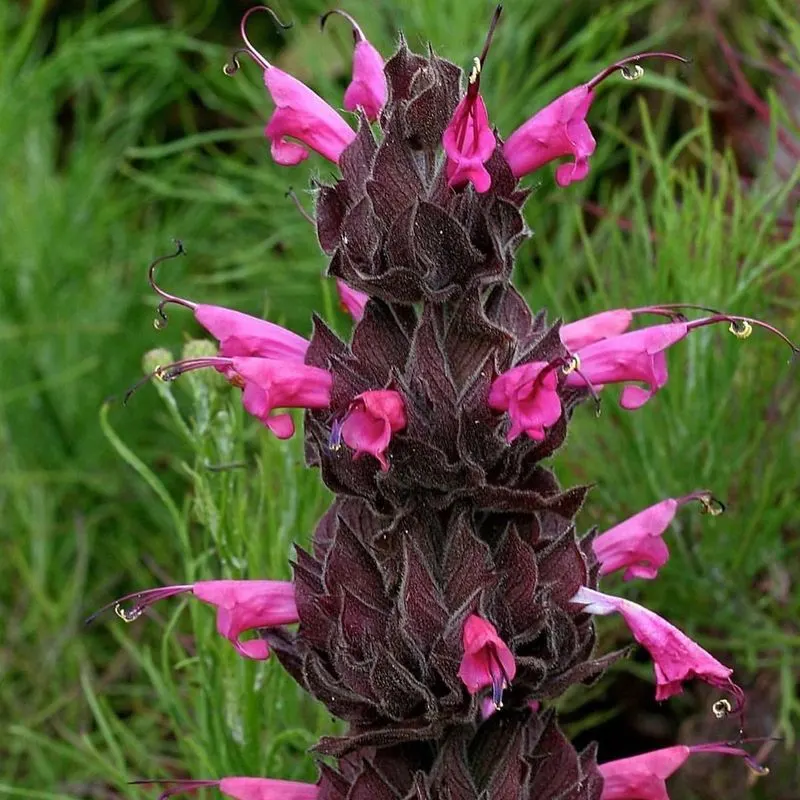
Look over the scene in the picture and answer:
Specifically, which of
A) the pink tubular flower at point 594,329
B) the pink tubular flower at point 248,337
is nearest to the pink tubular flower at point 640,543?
the pink tubular flower at point 594,329

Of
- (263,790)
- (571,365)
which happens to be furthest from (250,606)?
(571,365)

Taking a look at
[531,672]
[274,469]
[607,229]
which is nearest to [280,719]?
[274,469]

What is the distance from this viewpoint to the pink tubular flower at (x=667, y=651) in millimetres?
648

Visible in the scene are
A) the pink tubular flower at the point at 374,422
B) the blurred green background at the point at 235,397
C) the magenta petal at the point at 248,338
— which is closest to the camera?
the pink tubular flower at the point at 374,422

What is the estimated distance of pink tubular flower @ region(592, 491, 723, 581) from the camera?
722 millimetres

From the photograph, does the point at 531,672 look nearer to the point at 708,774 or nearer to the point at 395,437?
the point at 395,437

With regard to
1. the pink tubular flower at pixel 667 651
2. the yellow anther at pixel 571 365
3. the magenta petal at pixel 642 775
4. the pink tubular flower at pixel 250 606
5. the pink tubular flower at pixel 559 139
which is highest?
the pink tubular flower at pixel 559 139

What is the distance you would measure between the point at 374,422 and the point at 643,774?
0.28 metres

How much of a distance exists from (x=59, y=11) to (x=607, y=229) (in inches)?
50.9

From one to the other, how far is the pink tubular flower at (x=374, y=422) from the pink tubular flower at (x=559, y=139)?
0.49 ft

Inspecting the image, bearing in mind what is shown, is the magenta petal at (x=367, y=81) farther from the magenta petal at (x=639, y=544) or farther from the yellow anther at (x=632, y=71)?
the magenta petal at (x=639, y=544)

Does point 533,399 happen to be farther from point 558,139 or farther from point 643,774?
point 643,774

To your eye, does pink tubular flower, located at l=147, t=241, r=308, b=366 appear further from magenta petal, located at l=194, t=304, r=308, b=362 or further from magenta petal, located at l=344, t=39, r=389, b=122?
magenta petal, located at l=344, t=39, r=389, b=122

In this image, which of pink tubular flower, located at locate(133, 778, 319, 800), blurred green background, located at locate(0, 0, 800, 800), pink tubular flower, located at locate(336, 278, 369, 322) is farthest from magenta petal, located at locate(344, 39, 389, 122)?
pink tubular flower, located at locate(133, 778, 319, 800)
